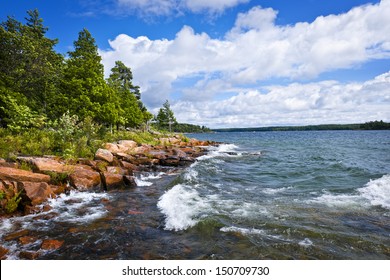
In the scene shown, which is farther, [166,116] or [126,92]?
[166,116]

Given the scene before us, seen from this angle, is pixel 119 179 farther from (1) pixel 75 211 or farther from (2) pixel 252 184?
(2) pixel 252 184

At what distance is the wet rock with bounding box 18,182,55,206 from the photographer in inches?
412

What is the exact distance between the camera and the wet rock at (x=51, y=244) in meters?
7.15

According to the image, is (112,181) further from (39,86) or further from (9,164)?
(39,86)

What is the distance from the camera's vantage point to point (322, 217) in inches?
379

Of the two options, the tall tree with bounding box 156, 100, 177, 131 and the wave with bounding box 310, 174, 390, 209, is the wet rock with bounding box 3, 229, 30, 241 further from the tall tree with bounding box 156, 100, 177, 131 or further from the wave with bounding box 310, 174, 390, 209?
the tall tree with bounding box 156, 100, 177, 131

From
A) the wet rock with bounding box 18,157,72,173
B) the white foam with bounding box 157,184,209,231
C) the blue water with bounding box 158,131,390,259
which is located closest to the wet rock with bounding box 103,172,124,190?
the wet rock with bounding box 18,157,72,173

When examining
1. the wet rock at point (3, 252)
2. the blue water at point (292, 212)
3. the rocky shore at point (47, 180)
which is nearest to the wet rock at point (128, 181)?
the rocky shore at point (47, 180)

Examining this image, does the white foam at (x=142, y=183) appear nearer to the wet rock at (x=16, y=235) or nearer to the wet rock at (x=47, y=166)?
the wet rock at (x=47, y=166)

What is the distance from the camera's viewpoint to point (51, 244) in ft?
23.9

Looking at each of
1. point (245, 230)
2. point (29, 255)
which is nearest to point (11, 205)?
point (29, 255)

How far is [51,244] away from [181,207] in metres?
5.33

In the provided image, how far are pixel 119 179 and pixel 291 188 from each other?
11.1 metres

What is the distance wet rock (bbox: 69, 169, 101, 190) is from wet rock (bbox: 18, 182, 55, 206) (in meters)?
1.89
